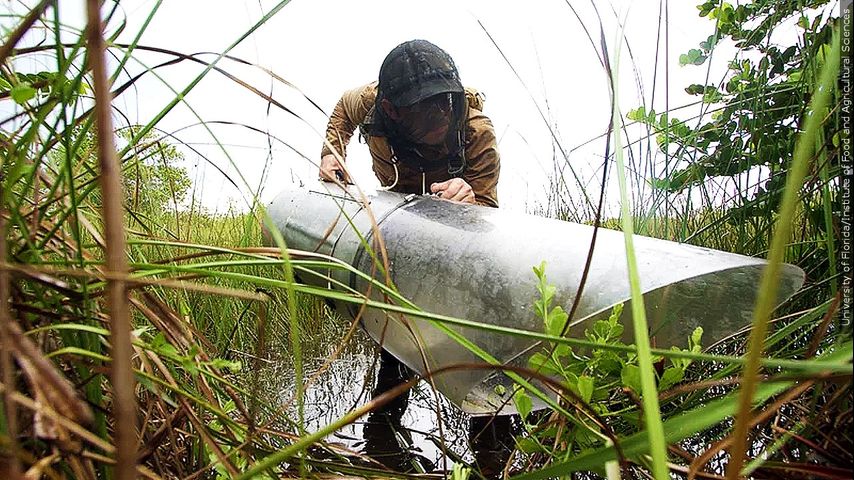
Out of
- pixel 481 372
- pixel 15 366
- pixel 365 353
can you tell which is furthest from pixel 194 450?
pixel 365 353

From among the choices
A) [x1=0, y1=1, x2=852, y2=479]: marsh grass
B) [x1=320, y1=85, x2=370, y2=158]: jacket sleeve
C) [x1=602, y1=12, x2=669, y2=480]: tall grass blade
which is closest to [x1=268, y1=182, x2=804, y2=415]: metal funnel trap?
[x1=0, y1=1, x2=852, y2=479]: marsh grass

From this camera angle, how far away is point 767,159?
1314 millimetres

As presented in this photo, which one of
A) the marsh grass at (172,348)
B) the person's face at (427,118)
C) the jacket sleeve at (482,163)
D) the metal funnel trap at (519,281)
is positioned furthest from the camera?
the jacket sleeve at (482,163)

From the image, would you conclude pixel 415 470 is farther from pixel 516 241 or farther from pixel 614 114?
pixel 614 114

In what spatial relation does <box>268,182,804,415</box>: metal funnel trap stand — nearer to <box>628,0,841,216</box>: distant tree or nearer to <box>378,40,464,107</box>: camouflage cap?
<box>628,0,841,216</box>: distant tree

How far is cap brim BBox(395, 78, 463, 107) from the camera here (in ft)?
8.15

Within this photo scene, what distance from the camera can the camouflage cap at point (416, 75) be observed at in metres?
2.52

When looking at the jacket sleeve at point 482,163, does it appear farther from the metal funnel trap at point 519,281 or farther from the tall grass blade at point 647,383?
the tall grass blade at point 647,383

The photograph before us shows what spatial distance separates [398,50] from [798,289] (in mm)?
2087

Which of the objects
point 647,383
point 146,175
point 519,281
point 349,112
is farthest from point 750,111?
point 349,112

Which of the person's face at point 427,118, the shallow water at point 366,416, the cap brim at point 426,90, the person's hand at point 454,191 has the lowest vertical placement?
the shallow water at point 366,416

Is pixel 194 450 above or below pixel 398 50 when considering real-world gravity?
below

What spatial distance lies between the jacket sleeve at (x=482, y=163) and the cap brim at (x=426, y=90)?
0.34 meters

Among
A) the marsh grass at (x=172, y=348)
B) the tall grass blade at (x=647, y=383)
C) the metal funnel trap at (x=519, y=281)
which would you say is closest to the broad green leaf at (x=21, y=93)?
the marsh grass at (x=172, y=348)
